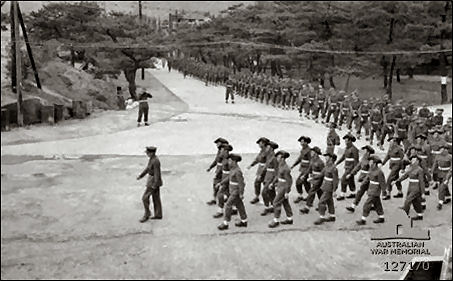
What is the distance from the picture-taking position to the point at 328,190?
945 cm

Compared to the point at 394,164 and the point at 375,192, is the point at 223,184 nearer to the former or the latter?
the point at 375,192

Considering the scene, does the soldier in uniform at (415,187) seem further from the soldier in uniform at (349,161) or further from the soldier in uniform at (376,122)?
the soldier in uniform at (376,122)

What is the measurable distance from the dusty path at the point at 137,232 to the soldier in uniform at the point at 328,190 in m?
0.20

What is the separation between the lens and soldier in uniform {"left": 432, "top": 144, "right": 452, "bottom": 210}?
10547mm

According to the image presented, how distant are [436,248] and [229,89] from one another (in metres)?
17.7

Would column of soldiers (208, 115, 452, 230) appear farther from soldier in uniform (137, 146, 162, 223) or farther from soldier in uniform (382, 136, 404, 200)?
soldier in uniform (137, 146, 162, 223)

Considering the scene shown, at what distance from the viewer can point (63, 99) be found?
17.3 meters

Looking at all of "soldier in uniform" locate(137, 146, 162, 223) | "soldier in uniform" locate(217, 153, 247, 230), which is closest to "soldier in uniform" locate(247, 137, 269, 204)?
"soldier in uniform" locate(217, 153, 247, 230)

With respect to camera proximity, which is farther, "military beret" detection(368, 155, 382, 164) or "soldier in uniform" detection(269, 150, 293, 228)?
"military beret" detection(368, 155, 382, 164)

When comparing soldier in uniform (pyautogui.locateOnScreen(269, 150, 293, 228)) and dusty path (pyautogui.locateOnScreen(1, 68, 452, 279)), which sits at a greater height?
soldier in uniform (pyautogui.locateOnScreen(269, 150, 293, 228))

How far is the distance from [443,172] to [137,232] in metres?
6.41

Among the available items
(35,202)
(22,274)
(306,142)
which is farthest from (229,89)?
(22,274)

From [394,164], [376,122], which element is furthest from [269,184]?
[376,122]

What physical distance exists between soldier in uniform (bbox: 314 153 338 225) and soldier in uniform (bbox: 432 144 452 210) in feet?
8.20
